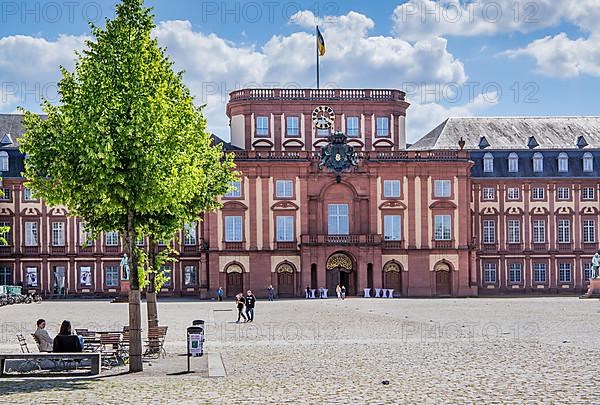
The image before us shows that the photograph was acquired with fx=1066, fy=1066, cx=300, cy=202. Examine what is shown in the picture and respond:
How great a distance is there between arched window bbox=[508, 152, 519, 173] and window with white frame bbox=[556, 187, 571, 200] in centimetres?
390

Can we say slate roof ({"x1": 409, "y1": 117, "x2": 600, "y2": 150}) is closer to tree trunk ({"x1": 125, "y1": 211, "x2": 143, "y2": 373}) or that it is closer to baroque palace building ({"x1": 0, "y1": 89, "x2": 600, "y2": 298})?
baroque palace building ({"x1": 0, "y1": 89, "x2": 600, "y2": 298})

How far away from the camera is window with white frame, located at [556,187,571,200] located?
289 feet

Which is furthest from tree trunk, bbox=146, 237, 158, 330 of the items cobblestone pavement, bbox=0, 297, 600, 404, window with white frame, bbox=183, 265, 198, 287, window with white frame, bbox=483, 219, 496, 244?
window with white frame, bbox=483, 219, 496, 244

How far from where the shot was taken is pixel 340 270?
8319cm

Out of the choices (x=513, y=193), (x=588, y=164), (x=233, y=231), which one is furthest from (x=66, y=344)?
(x=588, y=164)

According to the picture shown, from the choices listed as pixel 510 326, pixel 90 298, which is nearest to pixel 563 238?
pixel 90 298

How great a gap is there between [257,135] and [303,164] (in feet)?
Answer: 15.5

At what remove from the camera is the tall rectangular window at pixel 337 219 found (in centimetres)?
8294

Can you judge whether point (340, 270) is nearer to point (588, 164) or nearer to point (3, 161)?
point (588, 164)

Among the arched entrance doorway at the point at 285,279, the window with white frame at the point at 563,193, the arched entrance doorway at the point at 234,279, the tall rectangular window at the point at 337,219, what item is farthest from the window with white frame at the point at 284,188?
the window with white frame at the point at 563,193

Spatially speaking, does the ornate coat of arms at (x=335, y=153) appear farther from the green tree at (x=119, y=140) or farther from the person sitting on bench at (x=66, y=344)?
the person sitting on bench at (x=66, y=344)

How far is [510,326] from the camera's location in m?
39.7

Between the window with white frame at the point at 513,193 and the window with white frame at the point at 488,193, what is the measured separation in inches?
45.5

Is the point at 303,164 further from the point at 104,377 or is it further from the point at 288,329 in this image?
the point at 104,377
